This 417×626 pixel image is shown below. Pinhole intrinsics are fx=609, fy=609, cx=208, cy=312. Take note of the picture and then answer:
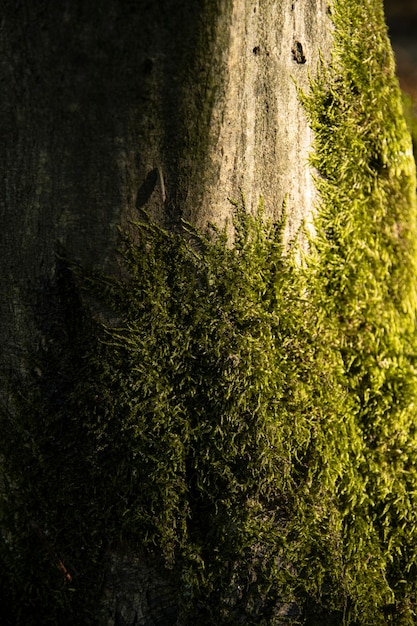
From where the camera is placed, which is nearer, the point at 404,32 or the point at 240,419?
the point at 240,419

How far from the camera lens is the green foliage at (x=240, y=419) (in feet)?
5.14

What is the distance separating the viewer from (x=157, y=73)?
1477mm

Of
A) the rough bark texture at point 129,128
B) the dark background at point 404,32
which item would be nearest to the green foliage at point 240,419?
the rough bark texture at point 129,128

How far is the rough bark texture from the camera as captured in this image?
4.79 ft

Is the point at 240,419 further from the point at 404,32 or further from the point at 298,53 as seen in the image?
Answer: the point at 404,32

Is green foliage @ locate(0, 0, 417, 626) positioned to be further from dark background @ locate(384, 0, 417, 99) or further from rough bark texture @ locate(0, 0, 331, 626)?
dark background @ locate(384, 0, 417, 99)

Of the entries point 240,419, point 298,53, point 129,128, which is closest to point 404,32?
point 298,53

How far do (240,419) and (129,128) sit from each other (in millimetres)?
790

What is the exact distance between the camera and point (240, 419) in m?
1.59

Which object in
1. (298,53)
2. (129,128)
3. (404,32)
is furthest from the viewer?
(404,32)

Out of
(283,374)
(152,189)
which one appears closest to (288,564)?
(283,374)

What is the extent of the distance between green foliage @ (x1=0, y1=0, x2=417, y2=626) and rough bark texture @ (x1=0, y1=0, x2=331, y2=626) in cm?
7

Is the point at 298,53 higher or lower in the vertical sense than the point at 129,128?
higher

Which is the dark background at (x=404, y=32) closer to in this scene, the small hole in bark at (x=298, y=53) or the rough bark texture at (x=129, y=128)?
the small hole in bark at (x=298, y=53)
